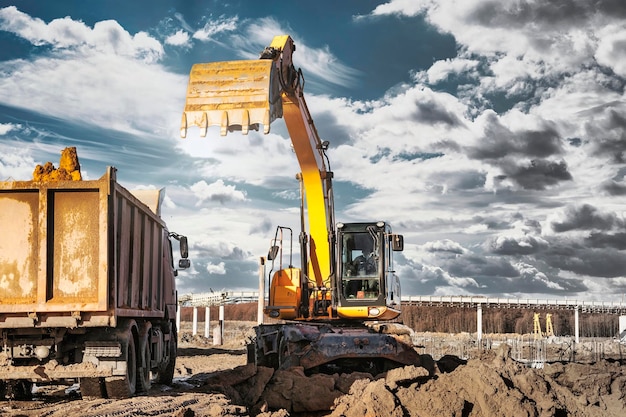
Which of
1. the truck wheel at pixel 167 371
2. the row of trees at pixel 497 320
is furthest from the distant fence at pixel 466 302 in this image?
the truck wheel at pixel 167 371

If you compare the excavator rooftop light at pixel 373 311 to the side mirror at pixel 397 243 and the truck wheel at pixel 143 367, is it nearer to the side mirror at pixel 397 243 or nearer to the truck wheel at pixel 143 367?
the side mirror at pixel 397 243

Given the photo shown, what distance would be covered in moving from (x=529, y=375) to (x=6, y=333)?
8.06 meters

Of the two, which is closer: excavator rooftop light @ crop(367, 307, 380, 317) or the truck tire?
the truck tire

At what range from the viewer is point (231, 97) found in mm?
12305

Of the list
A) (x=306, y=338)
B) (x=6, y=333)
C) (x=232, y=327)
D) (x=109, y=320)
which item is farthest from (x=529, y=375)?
(x=232, y=327)

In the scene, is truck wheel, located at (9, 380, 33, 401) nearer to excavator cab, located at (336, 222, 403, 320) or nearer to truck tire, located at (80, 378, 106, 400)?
truck tire, located at (80, 378, 106, 400)

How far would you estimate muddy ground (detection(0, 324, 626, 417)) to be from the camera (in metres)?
10.3

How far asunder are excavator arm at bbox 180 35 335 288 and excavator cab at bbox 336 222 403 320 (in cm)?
45

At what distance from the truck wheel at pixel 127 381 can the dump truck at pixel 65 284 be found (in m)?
0.02

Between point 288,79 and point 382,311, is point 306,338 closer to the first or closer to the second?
point 382,311

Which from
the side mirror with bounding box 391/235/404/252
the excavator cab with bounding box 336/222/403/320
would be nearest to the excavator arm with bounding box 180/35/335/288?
the excavator cab with bounding box 336/222/403/320

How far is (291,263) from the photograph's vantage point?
1573 cm

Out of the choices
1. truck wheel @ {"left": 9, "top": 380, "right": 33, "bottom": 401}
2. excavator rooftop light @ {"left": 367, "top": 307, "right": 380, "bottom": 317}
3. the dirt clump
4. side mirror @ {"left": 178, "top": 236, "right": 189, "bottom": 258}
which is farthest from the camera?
side mirror @ {"left": 178, "top": 236, "right": 189, "bottom": 258}

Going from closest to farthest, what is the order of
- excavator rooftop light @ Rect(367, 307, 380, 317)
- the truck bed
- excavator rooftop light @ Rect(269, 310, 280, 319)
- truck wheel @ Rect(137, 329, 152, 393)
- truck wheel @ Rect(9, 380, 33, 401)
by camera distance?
the truck bed < truck wheel @ Rect(137, 329, 152, 393) < truck wheel @ Rect(9, 380, 33, 401) < excavator rooftop light @ Rect(367, 307, 380, 317) < excavator rooftop light @ Rect(269, 310, 280, 319)
